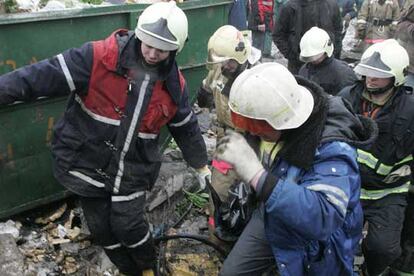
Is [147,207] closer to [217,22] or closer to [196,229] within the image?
[196,229]

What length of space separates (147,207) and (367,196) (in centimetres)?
177

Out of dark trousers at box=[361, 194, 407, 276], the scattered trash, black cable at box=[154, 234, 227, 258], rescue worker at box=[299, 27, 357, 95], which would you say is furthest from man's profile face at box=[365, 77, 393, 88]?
the scattered trash

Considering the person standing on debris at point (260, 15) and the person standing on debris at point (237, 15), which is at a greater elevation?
the person standing on debris at point (237, 15)

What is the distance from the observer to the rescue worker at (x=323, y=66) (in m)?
4.36

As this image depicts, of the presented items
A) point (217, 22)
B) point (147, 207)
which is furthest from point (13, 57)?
point (217, 22)

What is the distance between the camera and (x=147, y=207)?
4113 mm

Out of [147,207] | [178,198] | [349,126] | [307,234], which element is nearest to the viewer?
[307,234]

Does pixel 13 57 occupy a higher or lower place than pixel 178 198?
higher

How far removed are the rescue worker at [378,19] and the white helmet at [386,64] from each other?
5445mm

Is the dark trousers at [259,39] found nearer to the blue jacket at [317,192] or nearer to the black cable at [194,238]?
the black cable at [194,238]

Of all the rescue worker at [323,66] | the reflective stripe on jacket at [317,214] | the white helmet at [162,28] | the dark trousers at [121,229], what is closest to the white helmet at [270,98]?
the reflective stripe on jacket at [317,214]

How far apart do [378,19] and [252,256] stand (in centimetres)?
712

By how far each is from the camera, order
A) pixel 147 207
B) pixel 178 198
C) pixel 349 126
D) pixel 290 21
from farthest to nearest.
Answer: pixel 290 21 → pixel 178 198 → pixel 147 207 → pixel 349 126

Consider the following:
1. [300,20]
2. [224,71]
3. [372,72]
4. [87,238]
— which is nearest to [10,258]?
[87,238]
